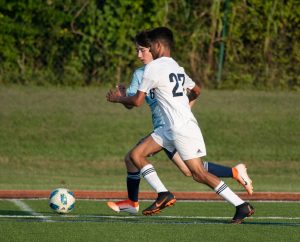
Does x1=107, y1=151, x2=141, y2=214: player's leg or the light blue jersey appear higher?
the light blue jersey

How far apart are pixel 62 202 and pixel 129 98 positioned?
1.53 meters

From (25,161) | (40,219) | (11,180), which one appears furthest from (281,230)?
(25,161)

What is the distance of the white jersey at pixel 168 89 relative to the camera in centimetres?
1108

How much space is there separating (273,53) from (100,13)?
161 inches

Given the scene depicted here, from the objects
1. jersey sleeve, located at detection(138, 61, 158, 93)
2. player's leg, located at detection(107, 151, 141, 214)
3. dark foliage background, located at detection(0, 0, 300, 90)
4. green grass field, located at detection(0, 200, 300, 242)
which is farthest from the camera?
dark foliage background, located at detection(0, 0, 300, 90)

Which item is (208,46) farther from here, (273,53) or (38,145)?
(38,145)

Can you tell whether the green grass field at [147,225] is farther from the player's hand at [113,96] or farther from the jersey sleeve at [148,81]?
the jersey sleeve at [148,81]

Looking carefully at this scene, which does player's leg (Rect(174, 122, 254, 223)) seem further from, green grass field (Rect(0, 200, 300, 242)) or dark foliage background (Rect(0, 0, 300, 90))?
dark foliage background (Rect(0, 0, 300, 90))

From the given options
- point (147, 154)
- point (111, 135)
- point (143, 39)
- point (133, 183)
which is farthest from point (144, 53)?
point (111, 135)

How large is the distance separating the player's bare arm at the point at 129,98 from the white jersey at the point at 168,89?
71mm

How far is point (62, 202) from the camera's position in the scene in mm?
11867

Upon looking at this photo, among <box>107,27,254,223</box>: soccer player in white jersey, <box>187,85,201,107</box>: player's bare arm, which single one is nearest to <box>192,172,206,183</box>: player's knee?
<box>107,27,254,223</box>: soccer player in white jersey

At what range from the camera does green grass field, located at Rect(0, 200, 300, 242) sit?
9875mm

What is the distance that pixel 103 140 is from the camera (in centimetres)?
2164
